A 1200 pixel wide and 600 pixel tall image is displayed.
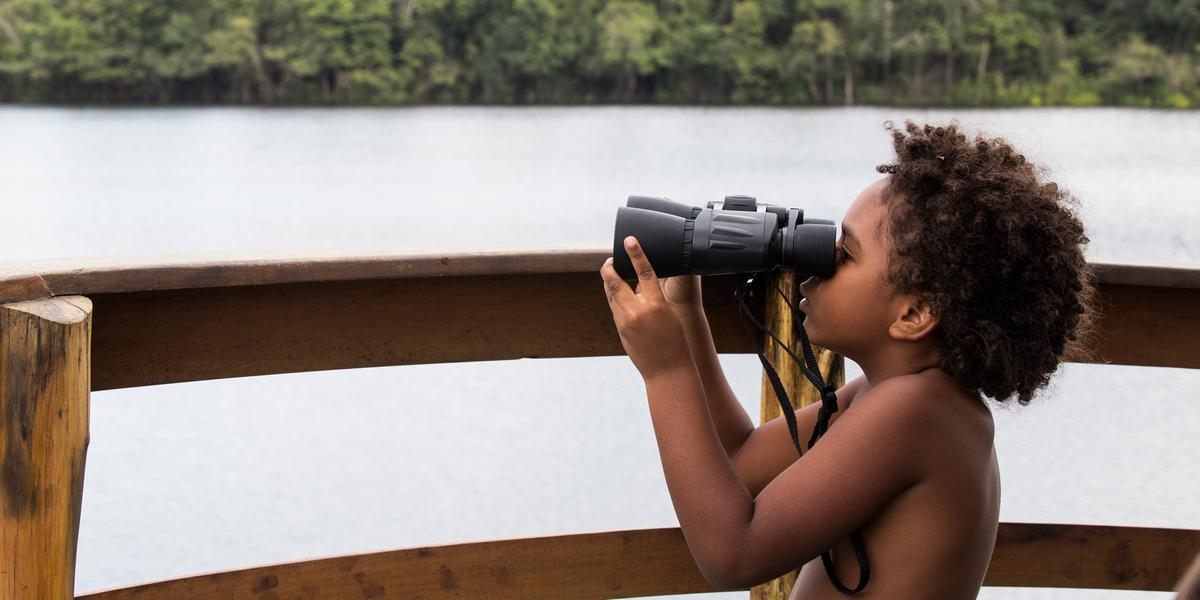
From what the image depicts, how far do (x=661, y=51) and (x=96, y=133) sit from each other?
11.5 metres

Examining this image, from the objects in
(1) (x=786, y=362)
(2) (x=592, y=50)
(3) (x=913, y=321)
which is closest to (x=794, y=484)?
(3) (x=913, y=321)

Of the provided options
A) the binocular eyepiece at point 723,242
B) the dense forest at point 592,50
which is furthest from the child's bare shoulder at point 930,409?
the dense forest at point 592,50

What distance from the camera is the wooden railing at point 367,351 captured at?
129 cm

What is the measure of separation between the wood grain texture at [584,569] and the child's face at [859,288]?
656 mm

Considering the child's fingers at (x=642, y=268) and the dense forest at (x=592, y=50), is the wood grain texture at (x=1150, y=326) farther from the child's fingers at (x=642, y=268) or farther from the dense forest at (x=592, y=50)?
the dense forest at (x=592, y=50)

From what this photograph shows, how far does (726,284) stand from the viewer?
1.75 m

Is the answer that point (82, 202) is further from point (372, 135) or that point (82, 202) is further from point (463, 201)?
point (372, 135)

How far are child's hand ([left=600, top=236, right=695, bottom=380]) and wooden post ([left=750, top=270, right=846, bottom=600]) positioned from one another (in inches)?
18.3

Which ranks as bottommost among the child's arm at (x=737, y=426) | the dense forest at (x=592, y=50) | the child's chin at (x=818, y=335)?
the child's arm at (x=737, y=426)

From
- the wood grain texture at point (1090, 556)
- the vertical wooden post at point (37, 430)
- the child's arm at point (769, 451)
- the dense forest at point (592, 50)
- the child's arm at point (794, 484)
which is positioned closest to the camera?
the child's arm at point (794, 484)

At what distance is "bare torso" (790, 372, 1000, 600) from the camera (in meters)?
1.18

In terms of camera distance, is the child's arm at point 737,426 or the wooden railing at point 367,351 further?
the child's arm at point 737,426

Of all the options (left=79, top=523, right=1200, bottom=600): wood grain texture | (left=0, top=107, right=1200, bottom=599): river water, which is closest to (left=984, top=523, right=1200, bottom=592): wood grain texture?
(left=79, top=523, right=1200, bottom=600): wood grain texture

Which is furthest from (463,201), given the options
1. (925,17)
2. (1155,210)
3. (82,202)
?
(925,17)
